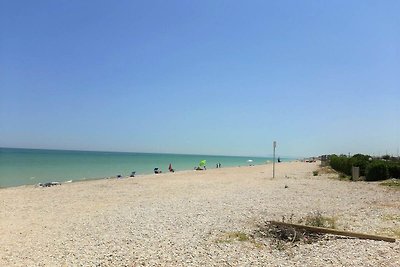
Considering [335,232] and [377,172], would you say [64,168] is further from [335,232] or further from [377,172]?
[335,232]

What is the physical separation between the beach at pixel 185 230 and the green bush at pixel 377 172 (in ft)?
21.0

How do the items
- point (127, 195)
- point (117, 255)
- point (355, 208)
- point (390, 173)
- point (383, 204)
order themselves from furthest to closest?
point (390, 173), point (127, 195), point (383, 204), point (355, 208), point (117, 255)

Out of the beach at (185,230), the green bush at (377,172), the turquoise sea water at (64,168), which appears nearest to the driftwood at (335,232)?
the beach at (185,230)

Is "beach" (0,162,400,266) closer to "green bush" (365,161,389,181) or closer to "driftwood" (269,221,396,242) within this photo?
"driftwood" (269,221,396,242)

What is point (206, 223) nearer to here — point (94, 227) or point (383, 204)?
point (94, 227)

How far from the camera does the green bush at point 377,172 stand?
20250 mm

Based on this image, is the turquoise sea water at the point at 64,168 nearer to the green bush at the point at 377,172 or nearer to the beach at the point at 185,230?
the beach at the point at 185,230

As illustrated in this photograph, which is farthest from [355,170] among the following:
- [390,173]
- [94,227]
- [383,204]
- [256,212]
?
[94,227]

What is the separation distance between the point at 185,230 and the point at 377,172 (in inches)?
613

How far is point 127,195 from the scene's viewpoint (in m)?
15.6

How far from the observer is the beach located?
6.41m

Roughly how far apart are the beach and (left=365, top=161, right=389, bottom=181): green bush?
252 inches

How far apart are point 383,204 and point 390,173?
9259 mm

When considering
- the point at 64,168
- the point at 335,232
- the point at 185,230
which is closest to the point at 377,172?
the point at 335,232
